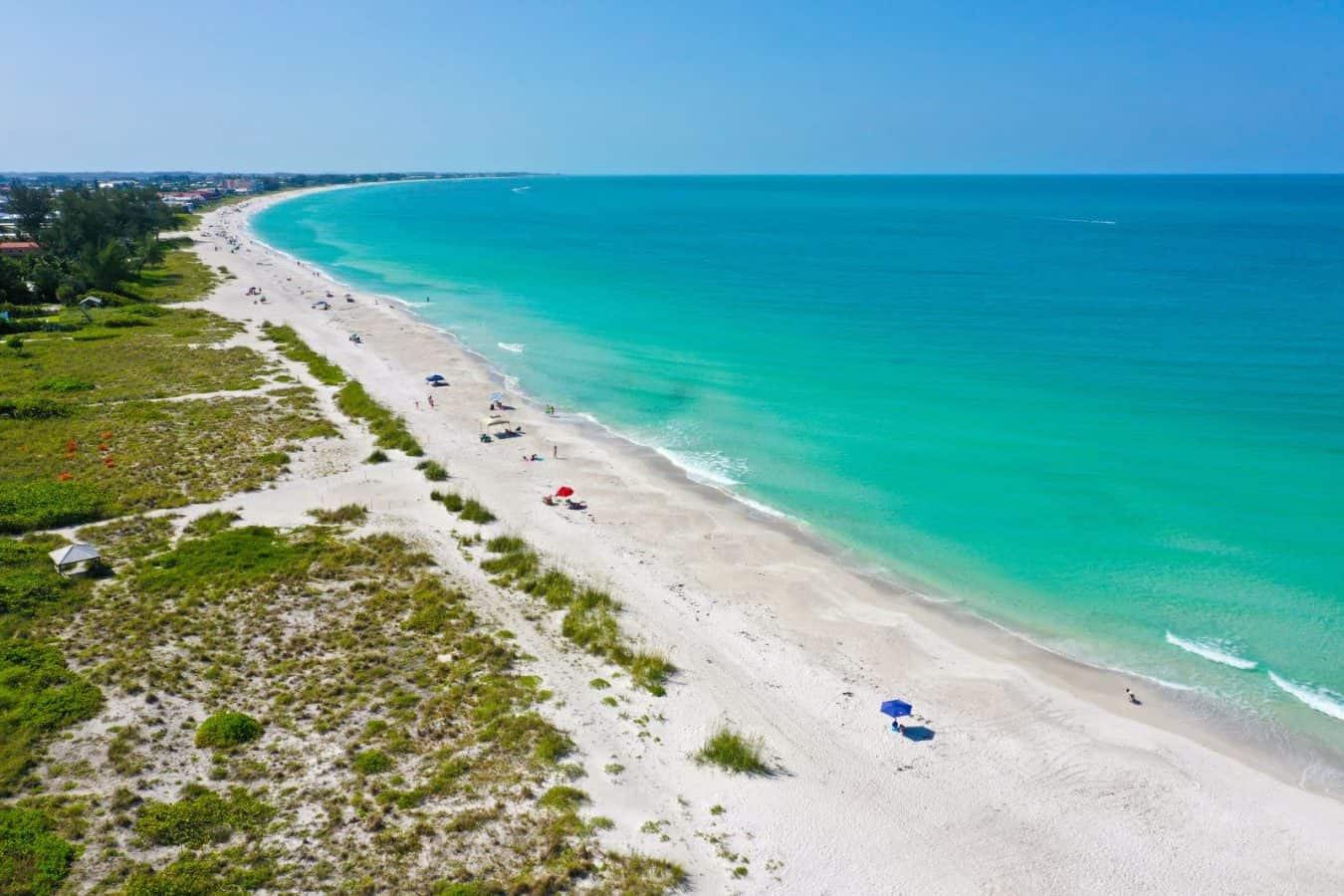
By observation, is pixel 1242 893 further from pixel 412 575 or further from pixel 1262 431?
pixel 1262 431

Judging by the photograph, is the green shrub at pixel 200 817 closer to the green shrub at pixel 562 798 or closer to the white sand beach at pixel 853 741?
the green shrub at pixel 562 798

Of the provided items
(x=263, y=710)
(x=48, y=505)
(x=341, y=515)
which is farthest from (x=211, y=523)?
(x=263, y=710)

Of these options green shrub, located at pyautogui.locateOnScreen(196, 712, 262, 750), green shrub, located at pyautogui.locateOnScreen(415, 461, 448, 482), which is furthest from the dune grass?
green shrub, located at pyautogui.locateOnScreen(196, 712, 262, 750)

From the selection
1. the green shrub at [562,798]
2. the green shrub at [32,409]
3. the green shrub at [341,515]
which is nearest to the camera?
the green shrub at [562,798]

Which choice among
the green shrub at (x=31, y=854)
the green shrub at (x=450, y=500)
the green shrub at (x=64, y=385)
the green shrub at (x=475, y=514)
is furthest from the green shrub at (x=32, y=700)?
the green shrub at (x=64, y=385)

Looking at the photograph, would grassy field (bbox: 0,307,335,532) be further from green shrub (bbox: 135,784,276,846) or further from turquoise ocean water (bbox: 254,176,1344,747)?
turquoise ocean water (bbox: 254,176,1344,747)

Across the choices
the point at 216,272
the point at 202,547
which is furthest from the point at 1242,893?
the point at 216,272
